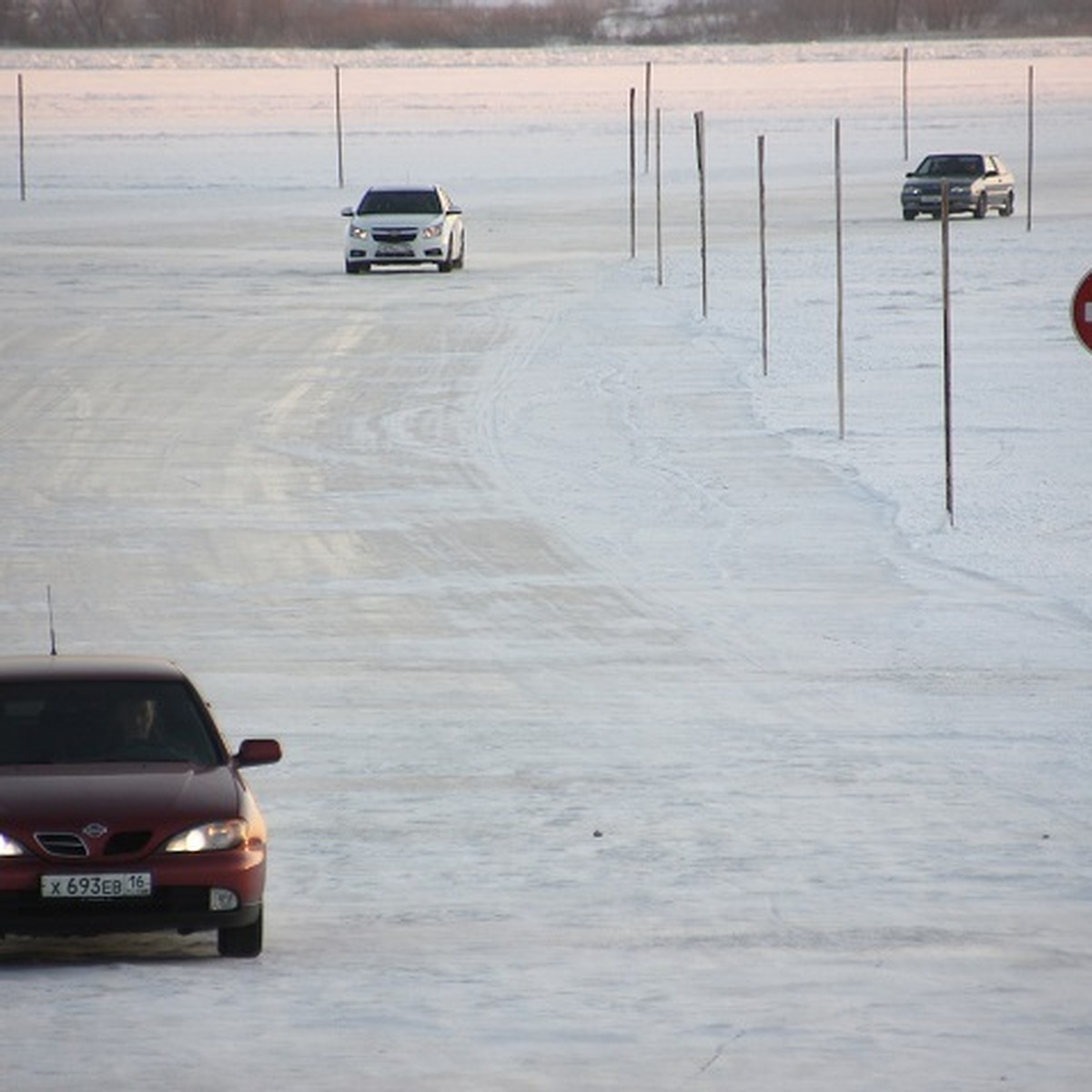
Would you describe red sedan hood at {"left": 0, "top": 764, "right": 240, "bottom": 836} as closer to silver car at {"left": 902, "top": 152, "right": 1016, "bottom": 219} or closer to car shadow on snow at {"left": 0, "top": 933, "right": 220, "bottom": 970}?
car shadow on snow at {"left": 0, "top": 933, "right": 220, "bottom": 970}

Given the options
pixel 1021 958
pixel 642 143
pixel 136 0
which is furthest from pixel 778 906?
pixel 136 0

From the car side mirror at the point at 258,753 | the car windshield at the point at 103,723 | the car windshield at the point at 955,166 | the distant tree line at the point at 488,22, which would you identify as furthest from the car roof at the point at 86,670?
the distant tree line at the point at 488,22

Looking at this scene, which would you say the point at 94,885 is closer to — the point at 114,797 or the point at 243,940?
the point at 114,797

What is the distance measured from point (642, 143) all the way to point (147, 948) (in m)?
83.7

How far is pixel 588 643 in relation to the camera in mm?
17906

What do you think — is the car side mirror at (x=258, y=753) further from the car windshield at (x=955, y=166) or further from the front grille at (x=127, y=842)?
the car windshield at (x=955, y=166)

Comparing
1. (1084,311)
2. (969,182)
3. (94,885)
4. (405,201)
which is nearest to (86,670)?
(94,885)

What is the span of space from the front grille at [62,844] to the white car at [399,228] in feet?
131

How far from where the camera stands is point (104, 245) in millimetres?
57688

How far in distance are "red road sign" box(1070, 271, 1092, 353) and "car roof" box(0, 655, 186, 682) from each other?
A: 8.02 m

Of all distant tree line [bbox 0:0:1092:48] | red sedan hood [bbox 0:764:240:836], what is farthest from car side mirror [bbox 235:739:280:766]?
distant tree line [bbox 0:0:1092:48]

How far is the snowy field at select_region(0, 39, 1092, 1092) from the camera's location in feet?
29.7

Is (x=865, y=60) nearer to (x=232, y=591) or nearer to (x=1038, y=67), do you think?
(x=1038, y=67)

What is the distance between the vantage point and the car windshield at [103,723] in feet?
35.1
